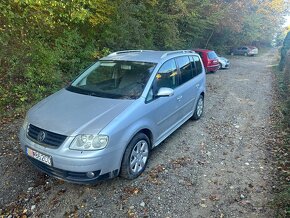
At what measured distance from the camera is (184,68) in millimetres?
5258

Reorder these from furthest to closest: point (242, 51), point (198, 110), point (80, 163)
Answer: point (242, 51) < point (198, 110) < point (80, 163)

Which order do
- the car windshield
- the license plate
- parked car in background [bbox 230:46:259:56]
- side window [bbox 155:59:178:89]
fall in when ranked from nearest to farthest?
the license plate < the car windshield < side window [bbox 155:59:178:89] < parked car in background [bbox 230:46:259:56]

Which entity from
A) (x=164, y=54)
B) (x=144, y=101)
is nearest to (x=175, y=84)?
(x=164, y=54)

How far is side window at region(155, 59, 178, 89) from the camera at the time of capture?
4.27 meters

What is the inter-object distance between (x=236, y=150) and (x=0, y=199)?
410 cm

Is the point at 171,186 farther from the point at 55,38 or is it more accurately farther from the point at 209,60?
the point at 209,60

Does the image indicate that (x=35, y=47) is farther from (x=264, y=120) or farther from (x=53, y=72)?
(x=264, y=120)

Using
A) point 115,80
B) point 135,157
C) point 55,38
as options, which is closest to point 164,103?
point 115,80

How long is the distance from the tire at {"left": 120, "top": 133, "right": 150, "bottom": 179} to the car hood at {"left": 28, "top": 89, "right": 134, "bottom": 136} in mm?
527

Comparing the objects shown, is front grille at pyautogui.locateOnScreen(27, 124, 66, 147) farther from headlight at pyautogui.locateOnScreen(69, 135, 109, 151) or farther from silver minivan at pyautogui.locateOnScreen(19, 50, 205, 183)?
headlight at pyautogui.locateOnScreen(69, 135, 109, 151)

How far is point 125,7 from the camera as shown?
34.3ft

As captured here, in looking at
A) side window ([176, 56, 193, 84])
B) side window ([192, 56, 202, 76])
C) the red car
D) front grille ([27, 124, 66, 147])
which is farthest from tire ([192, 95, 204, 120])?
the red car

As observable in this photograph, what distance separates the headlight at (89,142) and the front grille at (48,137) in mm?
177

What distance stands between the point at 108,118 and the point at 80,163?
67 centimetres
